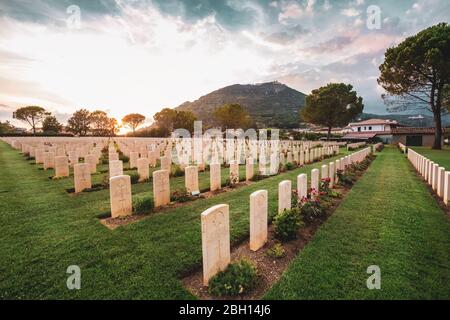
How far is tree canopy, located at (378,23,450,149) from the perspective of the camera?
73.5ft

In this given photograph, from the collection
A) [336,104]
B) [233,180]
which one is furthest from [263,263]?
[336,104]

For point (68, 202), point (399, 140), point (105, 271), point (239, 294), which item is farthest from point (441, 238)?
point (399, 140)

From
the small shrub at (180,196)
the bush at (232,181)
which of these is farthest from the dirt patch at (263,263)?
the bush at (232,181)

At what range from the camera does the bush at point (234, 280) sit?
2.96 meters

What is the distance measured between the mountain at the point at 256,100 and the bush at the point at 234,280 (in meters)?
108

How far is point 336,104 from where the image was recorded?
1697 inches

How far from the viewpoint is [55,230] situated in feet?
14.9

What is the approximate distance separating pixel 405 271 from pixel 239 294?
248cm

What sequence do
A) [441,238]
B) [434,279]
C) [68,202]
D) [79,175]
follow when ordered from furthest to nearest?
[79,175] < [68,202] < [441,238] < [434,279]

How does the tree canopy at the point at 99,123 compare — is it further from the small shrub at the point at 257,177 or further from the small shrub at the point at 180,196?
the small shrub at the point at 180,196

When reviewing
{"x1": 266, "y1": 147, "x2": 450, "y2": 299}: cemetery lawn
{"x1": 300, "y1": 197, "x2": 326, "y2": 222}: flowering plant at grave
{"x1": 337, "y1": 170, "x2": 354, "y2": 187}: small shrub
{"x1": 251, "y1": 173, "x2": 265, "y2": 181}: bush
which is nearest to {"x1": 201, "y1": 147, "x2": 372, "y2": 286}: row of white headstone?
{"x1": 266, "y1": 147, "x2": 450, "y2": 299}: cemetery lawn

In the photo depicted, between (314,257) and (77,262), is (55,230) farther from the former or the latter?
(314,257)

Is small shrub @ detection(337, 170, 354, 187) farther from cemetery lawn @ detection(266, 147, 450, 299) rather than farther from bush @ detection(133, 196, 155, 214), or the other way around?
bush @ detection(133, 196, 155, 214)

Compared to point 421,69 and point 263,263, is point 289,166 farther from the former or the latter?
point 421,69
